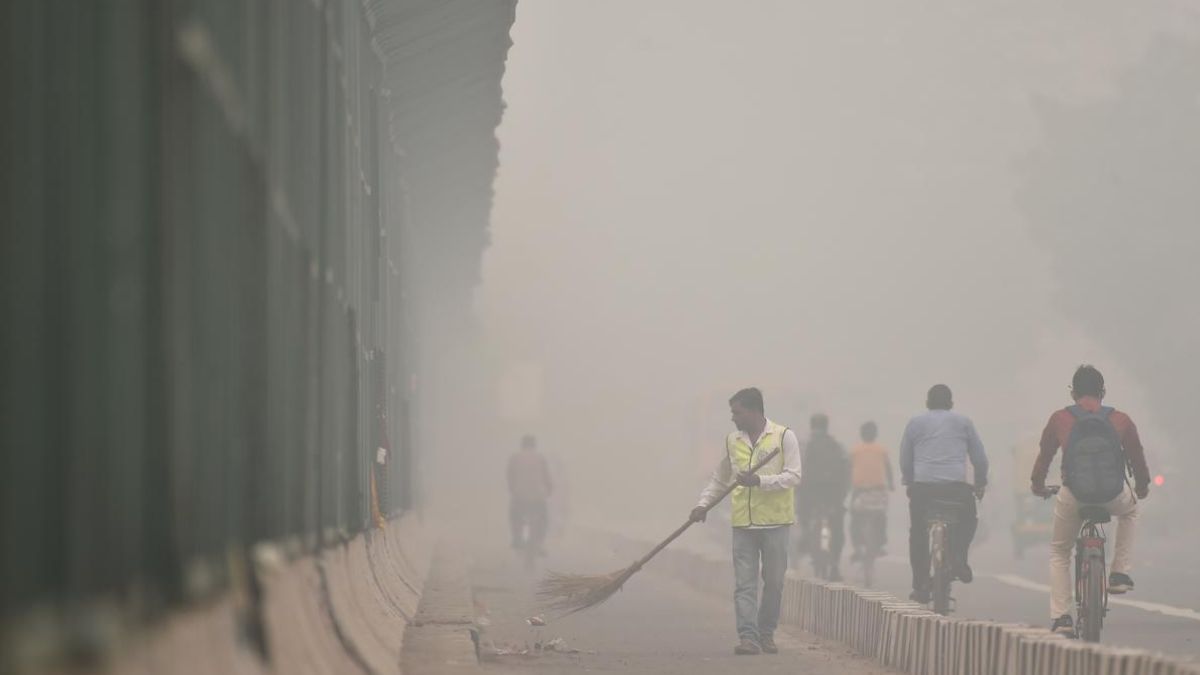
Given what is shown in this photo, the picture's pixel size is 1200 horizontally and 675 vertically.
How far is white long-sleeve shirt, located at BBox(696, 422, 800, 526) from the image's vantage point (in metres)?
15.3

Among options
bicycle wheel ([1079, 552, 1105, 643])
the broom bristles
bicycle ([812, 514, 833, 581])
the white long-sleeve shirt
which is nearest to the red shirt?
bicycle wheel ([1079, 552, 1105, 643])

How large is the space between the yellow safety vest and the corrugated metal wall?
16.8ft

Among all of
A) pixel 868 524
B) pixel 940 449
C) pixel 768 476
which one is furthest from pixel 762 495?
pixel 868 524

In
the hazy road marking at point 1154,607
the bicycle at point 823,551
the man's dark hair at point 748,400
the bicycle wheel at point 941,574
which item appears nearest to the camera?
the man's dark hair at point 748,400

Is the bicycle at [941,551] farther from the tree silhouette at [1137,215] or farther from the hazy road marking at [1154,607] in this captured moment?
the tree silhouette at [1137,215]

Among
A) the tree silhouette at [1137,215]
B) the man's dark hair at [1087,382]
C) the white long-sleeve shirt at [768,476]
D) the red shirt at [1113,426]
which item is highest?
the tree silhouette at [1137,215]

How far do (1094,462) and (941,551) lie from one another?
3.16m

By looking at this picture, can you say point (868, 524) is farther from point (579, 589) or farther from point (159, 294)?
point (159, 294)

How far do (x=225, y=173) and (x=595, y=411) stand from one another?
327 feet

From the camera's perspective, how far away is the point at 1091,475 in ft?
46.4

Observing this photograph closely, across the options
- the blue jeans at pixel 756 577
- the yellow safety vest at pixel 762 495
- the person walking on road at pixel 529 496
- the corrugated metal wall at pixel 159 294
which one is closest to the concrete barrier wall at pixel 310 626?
the corrugated metal wall at pixel 159 294

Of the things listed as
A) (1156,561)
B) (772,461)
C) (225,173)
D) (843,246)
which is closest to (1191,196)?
(1156,561)

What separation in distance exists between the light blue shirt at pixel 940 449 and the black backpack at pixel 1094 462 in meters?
3.22

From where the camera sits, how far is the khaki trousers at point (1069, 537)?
14.2 metres
